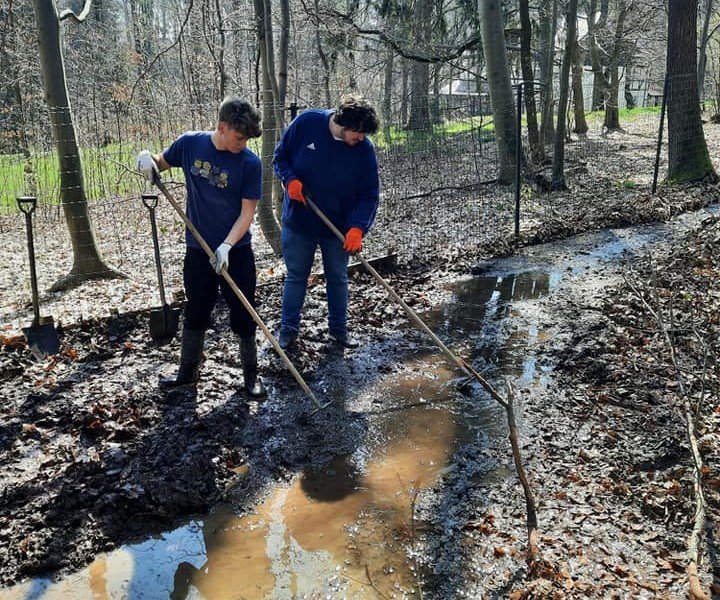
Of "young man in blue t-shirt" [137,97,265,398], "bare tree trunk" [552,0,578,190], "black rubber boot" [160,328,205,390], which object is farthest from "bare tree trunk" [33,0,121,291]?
"bare tree trunk" [552,0,578,190]

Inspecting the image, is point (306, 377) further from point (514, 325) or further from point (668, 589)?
point (668, 589)

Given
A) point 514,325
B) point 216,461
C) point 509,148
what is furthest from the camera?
point 509,148

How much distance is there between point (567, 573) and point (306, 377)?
2483mm

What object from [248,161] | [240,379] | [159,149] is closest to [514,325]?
[240,379]

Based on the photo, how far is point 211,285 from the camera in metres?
4.25

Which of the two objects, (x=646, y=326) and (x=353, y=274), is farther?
(x=353, y=274)

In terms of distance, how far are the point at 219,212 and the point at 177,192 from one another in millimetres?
6944

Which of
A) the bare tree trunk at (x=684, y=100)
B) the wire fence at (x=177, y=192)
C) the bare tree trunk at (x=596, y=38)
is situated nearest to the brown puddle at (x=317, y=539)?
the wire fence at (x=177, y=192)

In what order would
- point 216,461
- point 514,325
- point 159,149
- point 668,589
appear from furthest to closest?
point 159,149, point 514,325, point 216,461, point 668,589

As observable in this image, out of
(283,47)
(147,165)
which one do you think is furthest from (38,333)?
(283,47)

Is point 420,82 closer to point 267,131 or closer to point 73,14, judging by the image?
point 267,131

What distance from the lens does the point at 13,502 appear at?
10.9ft

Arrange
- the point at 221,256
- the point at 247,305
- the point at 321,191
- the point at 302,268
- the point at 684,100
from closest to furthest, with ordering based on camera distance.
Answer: the point at 221,256 → the point at 247,305 → the point at 321,191 → the point at 302,268 → the point at 684,100

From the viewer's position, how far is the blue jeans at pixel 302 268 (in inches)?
195
